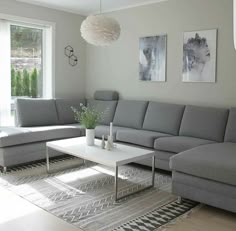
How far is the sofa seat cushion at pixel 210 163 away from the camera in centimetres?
272

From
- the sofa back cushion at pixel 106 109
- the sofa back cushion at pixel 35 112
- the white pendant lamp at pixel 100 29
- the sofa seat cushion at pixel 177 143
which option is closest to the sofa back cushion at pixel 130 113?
the sofa back cushion at pixel 106 109

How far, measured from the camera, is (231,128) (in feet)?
12.5

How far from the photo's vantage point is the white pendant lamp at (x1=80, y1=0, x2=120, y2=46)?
3.56 metres

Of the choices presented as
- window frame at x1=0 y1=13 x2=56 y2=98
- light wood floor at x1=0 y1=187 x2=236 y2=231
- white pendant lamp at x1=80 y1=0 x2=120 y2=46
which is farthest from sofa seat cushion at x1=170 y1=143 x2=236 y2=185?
window frame at x1=0 y1=13 x2=56 y2=98

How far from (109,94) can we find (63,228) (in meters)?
3.15

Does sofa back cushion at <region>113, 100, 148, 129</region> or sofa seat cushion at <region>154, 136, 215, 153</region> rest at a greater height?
sofa back cushion at <region>113, 100, 148, 129</region>

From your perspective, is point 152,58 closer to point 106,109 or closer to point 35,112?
point 106,109

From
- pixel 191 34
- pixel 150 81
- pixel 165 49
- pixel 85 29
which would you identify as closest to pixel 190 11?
pixel 191 34

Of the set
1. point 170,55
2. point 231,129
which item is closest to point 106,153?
point 231,129

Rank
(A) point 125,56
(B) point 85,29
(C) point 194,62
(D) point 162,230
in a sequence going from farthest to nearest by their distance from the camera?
1. (A) point 125,56
2. (C) point 194,62
3. (B) point 85,29
4. (D) point 162,230

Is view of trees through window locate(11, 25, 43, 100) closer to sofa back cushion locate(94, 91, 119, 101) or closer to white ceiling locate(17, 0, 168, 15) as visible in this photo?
white ceiling locate(17, 0, 168, 15)

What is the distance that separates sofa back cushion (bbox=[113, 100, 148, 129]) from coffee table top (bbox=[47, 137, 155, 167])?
3.67ft

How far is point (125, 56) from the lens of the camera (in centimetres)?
534

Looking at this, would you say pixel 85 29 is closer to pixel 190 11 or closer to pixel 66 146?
pixel 66 146
